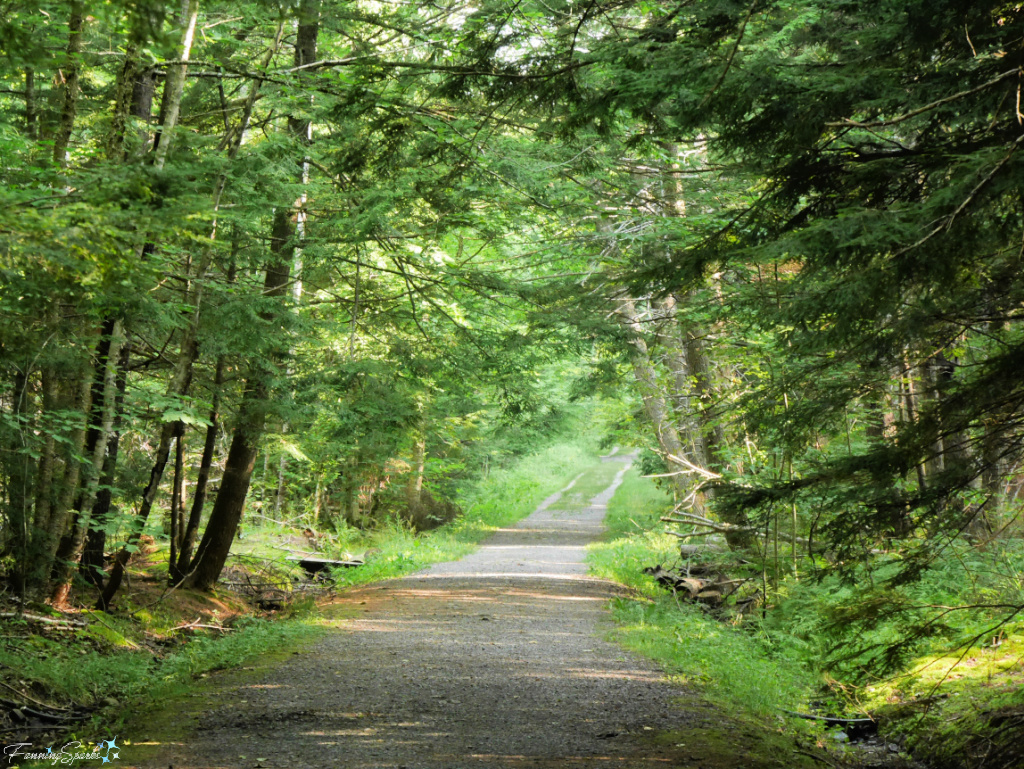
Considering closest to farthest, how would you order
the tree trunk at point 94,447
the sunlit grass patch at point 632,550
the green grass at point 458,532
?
the tree trunk at point 94,447 < the sunlit grass patch at point 632,550 < the green grass at point 458,532

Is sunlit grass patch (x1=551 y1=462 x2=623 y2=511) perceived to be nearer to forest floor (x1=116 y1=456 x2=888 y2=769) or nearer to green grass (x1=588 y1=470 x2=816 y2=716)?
green grass (x1=588 y1=470 x2=816 y2=716)

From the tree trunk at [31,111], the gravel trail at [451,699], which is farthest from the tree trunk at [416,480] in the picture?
the tree trunk at [31,111]

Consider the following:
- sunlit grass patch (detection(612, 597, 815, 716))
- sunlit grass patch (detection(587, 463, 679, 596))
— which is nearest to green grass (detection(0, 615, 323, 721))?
sunlit grass patch (detection(612, 597, 815, 716))

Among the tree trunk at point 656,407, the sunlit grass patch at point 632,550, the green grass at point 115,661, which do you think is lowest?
the sunlit grass patch at point 632,550

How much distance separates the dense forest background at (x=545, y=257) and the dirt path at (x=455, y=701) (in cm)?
190

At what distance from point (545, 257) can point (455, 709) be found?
10.3 meters

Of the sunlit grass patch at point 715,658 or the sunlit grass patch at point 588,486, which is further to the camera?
the sunlit grass patch at point 588,486

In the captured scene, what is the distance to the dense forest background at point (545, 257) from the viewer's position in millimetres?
4684

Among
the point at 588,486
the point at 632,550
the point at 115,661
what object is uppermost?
the point at 115,661

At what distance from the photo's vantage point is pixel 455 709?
6898 millimetres

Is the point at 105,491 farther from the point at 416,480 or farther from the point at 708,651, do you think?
the point at 416,480

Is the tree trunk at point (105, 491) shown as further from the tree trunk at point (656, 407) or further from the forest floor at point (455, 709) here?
the tree trunk at point (656, 407)

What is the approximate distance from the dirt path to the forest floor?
2cm

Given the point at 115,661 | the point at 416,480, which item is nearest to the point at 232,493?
the point at 115,661
